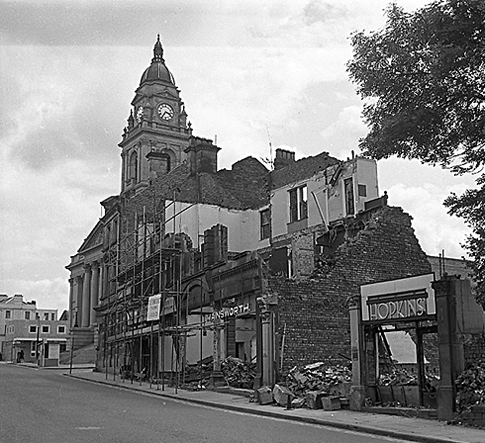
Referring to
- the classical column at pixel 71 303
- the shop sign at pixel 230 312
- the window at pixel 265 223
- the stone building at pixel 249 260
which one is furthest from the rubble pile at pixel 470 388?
the classical column at pixel 71 303

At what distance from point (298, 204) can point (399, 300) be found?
1468cm

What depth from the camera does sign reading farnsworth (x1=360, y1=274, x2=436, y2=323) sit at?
18672 millimetres

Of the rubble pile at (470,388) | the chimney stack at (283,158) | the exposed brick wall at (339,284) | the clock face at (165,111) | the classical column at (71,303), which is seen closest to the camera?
the rubble pile at (470,388)

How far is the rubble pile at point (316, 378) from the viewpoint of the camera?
71.2 feet

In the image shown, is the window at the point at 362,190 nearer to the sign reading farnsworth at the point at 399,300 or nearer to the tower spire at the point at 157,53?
the sign reading farnsworth at the point at 399,300

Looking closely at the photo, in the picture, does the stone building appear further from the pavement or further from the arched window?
the arched window

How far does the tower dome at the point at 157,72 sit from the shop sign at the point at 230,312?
6321 cm

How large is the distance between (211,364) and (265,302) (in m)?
7.74

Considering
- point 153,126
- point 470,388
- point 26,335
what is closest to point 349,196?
point 470,388

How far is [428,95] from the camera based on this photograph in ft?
48.6

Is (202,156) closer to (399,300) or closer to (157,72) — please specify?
(399,300)

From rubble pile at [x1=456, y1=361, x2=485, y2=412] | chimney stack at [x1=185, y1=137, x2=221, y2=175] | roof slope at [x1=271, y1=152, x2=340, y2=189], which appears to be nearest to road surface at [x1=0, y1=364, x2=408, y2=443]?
rubble pile at [x1=456, y1=361, x2=485, y2=412]

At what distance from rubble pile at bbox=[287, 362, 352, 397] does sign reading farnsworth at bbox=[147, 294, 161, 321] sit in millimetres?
10605

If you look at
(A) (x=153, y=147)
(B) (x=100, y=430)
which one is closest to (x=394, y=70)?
(B) (x=100, y=430)
